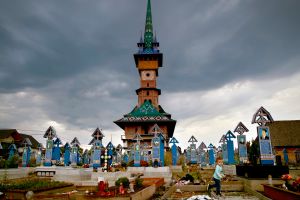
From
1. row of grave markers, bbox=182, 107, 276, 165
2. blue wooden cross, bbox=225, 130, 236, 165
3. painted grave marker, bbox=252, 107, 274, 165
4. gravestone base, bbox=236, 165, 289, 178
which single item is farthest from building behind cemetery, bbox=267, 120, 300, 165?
gravestone base, bbox=236, 165, 289, 178

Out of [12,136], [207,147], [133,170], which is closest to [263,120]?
[133,170]

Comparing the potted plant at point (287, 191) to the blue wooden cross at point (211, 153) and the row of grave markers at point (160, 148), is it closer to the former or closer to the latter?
the row of grave markers at point (160, 148)

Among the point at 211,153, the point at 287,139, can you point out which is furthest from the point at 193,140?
the point at 287,139

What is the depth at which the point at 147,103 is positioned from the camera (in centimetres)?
4491

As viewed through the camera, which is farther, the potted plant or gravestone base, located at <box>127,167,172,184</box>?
gravestone base, located at <box>127,167,172,184</box>

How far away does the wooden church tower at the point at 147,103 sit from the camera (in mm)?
41469

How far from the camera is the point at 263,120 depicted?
53.3ft

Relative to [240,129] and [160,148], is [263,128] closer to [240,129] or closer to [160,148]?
[240,129]

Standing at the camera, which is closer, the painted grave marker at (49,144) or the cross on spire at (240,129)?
the cross on spire at (240,129)

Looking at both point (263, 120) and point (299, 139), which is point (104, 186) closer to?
point (263, 120)

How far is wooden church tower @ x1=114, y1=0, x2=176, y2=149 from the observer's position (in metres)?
Result: 41.5

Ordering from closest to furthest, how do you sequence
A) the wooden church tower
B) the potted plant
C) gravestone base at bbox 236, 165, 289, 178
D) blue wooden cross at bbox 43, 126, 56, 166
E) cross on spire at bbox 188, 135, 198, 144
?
1. the potted plant
2. gravestone base at bbox 236, 165, 289, 178
3. blue wooden cross at bbox 43, 126, 56, 166
4. cross on spire at bbox 188, 135, 198, 144
5. the wooden church tower

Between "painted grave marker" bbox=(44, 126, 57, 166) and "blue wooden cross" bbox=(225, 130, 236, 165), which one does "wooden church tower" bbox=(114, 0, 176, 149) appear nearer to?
"blue wooden cross" bbox=(225, 130, 236, 165)

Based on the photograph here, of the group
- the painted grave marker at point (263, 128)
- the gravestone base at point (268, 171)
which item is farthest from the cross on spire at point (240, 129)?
the gravestone base at point (268, 171)
